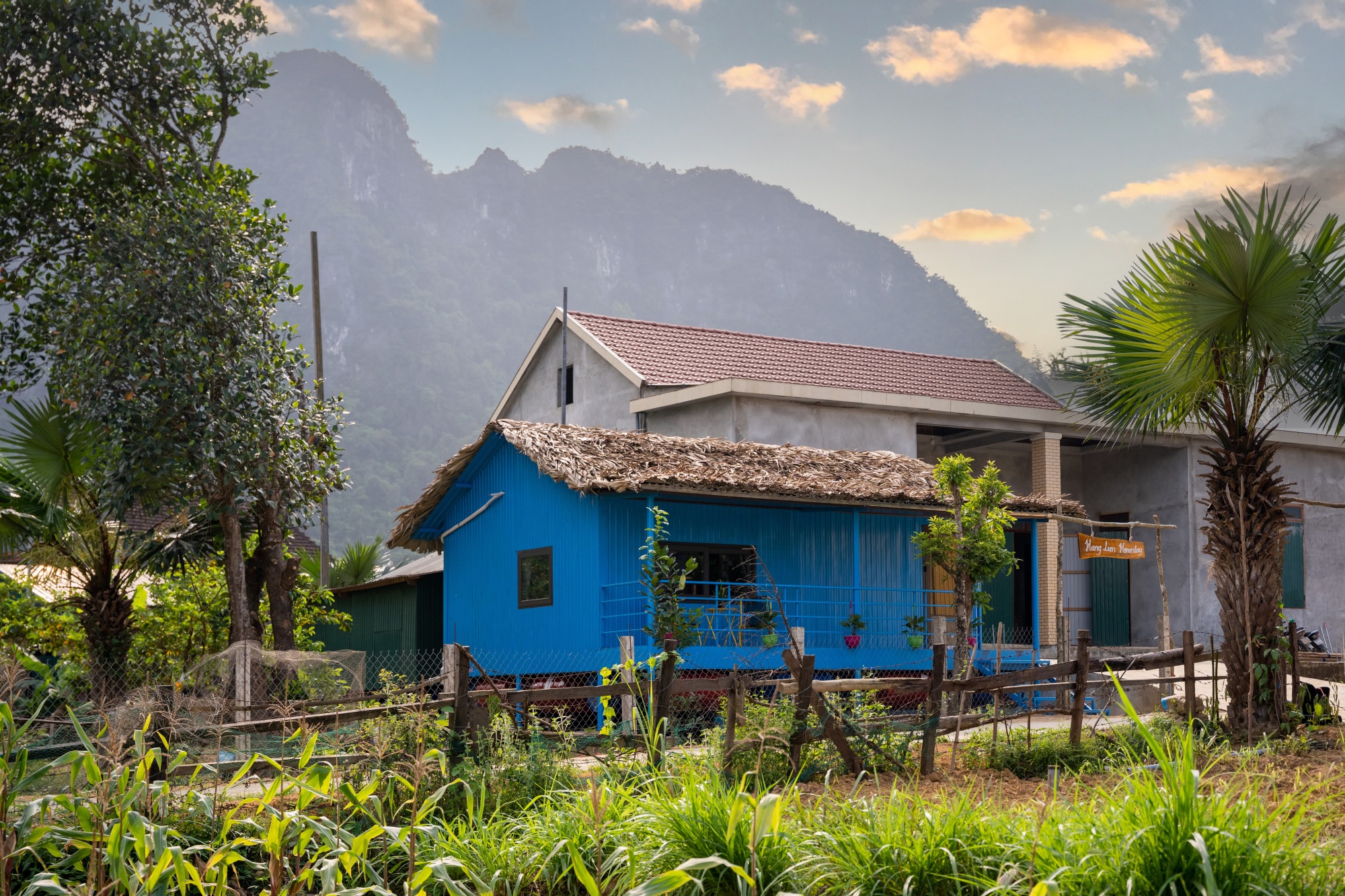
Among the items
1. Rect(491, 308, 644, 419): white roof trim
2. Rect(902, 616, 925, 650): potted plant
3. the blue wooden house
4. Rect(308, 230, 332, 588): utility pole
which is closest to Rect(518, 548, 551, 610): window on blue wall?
the blue wooden house

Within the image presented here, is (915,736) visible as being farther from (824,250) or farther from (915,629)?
(824,250)

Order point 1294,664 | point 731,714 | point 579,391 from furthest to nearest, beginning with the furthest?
point 579,391 < point 1294,664 < point 731,714

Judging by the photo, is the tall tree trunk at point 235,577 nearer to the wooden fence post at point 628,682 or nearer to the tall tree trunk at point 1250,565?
the wooden fence post at point 628,682

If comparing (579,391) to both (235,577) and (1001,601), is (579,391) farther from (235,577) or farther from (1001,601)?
(235,577)

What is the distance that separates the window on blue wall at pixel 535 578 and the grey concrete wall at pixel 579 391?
511cm

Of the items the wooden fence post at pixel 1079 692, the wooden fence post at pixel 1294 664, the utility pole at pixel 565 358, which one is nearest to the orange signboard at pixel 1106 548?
the wooden fence post at pixel 1294 664

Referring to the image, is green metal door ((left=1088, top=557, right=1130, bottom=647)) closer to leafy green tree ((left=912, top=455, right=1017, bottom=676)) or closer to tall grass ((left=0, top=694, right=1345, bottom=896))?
leafy green tree ((left=912, top=455, right=1017, bottom=676))

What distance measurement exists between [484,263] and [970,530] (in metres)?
87.1

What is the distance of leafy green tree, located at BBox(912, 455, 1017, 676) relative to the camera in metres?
14.5

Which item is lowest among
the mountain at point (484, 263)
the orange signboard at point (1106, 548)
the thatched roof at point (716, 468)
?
the orange signboard at point (1106, 548)

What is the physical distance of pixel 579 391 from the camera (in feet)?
85.2

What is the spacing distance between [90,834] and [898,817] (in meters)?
3.39

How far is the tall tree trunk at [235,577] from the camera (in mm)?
15281

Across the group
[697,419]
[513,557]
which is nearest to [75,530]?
[513,557]
